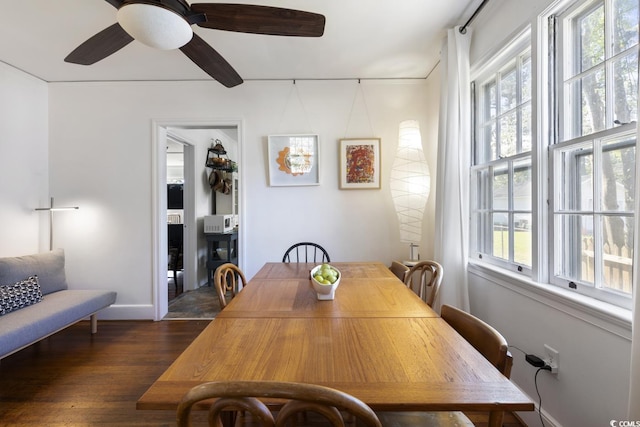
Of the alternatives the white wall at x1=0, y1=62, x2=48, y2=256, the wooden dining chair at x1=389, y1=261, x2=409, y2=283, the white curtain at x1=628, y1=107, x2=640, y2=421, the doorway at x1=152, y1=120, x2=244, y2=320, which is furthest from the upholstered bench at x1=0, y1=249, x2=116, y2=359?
the white curtain at x1=628, y1=107, x2=640, y2=421

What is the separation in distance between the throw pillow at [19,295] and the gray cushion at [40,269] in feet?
0.24

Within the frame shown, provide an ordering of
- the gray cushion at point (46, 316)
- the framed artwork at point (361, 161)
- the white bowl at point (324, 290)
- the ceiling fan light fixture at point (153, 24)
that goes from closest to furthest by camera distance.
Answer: the ceiling fan light fixture at point (153, 24) → the white bowl at point (324, 290) → the gray cushion at point (46, 316) → the framed artwork at point (361, 161)

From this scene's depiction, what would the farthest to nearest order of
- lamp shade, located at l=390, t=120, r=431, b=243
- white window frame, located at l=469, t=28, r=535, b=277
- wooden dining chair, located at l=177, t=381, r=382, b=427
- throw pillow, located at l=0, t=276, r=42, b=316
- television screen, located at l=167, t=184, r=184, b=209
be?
television screen, located at l=167, t=184, r=184, b=209 < lamp shade, located at l=390, t=120, r=431, b=243 < throw pillow, located at l=0, t=276, r=42, b=316 < white window frame, located at l=469, t=28, r=535, b=277 < wooden dining chair, located at l=177, t=381, r=382, b=427

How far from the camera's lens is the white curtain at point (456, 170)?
2.14 meters

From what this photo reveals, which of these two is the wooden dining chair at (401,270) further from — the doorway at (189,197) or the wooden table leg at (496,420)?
the doorway at (189,197)

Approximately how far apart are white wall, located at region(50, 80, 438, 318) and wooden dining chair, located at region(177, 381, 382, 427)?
2.46m

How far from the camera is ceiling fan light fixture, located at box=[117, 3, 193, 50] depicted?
1.21 m

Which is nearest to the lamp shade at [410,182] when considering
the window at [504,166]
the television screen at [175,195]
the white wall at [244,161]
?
the white wall at [244,161]

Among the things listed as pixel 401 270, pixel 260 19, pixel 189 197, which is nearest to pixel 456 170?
pixel 401 270

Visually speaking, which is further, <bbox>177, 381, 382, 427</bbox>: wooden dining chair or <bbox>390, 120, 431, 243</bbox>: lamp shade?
<bbox>390, 120, 431, 243</bbox>: lamp shade

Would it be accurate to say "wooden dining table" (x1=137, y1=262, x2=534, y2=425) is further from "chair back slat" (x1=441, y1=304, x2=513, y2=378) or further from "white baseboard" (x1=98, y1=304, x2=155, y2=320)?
"white baseboard" (x1=98, y1=304, x2=155, y2=320)

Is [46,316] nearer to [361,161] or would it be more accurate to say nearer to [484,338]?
[484,338]

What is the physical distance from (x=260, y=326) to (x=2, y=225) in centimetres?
325

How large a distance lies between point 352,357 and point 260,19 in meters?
1.63
